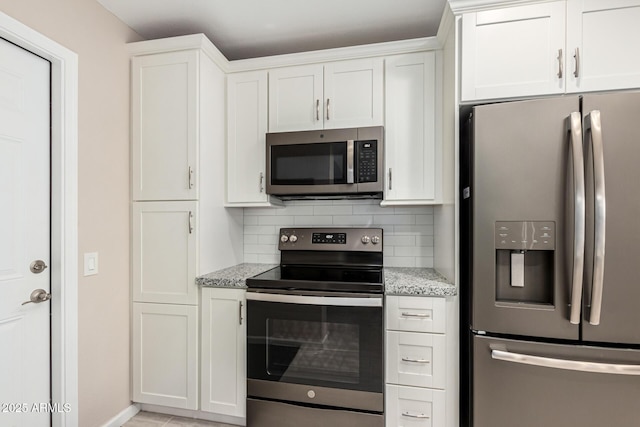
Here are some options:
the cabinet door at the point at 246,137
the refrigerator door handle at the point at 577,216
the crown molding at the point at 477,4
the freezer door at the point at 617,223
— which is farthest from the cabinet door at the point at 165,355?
the crown molding at the point at 477,4

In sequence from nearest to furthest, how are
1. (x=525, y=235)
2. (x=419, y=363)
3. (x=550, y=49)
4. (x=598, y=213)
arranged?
(x=598, y=213) < (x=525, y=235) < (x=550, y=49) < (x=419, y=363)

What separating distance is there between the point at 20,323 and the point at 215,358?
954 mm

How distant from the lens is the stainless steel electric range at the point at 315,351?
161cm

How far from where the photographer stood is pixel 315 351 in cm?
169

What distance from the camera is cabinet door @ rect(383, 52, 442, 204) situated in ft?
6.23

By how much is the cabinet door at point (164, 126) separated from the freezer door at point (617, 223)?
2.00 metres

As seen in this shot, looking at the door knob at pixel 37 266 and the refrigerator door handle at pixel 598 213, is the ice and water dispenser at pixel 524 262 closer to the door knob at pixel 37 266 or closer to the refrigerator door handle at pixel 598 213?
the refrigerator door handle at pixel 598 213

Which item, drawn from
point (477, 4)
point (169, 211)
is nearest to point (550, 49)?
point (477, 4)

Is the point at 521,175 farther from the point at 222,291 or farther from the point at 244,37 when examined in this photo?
the point at 244,37

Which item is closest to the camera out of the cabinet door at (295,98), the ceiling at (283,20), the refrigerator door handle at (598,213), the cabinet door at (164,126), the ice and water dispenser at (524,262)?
the refrigerator door handle at (598,213)

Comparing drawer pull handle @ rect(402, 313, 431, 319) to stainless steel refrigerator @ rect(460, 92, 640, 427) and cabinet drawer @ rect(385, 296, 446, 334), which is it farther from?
stainless steel refrigerator @ rect(460, 92, 640, 427)

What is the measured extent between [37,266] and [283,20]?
191cm

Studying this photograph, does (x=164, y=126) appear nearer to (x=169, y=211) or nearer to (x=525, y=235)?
(x=169, y=211)

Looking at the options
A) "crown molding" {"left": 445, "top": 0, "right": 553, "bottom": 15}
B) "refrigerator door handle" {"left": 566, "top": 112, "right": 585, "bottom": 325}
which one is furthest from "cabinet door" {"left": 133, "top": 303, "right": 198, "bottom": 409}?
"crown molding" {"left": 445, "top": 0, "right": 553, "bottom": 15}
